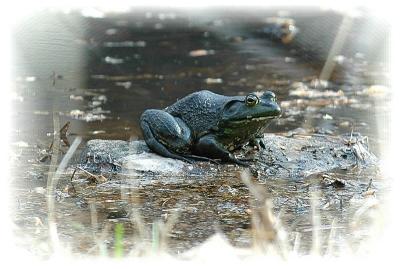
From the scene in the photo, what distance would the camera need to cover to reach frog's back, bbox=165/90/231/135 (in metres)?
7.36

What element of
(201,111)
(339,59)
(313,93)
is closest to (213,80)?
(313,93)

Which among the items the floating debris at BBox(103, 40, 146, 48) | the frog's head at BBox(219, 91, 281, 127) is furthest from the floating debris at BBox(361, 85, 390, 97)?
the floating debris at BBox(103, 40, 146, 48)

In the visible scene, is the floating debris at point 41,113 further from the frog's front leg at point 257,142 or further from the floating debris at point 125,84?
the frog's front leg at point 257,142

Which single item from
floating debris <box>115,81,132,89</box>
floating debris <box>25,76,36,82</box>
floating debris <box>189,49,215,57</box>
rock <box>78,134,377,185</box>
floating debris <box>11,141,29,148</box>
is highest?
rock <box>78,134,377,185</box>

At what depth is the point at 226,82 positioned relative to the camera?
40.5 ft

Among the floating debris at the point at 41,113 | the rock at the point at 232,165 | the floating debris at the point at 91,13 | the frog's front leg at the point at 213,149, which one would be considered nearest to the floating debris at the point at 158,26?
the floating debris at the point at 91,13

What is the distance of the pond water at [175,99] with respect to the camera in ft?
18.7

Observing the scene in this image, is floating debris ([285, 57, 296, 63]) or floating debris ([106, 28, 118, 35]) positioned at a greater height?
floating debris ([285, 57, 296, 63])

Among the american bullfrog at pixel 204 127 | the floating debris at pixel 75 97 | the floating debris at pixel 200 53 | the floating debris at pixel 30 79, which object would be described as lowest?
the floating debris at pixel 200 53

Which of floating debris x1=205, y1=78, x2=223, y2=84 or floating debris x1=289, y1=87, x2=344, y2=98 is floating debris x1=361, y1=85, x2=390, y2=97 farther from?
floating debris x1=205, y1=78, x2=223, y2=84

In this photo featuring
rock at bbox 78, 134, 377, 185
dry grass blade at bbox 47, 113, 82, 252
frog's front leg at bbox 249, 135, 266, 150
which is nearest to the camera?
dry grass blade at bbox 47, 113, 82, 252

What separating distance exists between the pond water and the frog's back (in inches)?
20.5

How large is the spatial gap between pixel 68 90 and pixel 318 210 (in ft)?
21.2

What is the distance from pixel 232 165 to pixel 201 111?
579 millimetres
